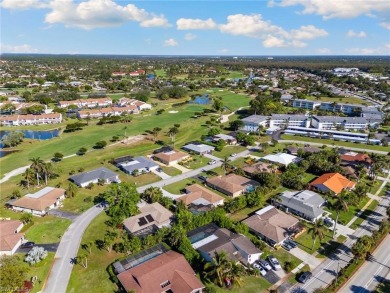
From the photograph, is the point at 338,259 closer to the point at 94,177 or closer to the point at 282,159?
the point at 282,159

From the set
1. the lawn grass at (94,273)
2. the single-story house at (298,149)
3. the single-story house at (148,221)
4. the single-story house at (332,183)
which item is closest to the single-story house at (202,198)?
the single-story house at (148,221)

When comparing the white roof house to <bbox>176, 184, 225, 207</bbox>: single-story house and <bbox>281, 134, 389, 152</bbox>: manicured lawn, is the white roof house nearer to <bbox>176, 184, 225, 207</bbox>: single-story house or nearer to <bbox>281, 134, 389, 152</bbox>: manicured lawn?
<bbox>281, 134, 389, 152</bbox>: manicured lawn

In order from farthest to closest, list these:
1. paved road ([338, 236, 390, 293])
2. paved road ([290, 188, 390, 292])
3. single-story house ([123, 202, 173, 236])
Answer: single-story house ([123, 202, 173, 236]) < paved road ([290, 188, 390, 292]) < paved road ([338, 236, 390, 293])

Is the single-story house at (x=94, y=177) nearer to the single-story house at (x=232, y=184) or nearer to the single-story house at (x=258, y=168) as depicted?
the single-story house at (x=232, y=184)

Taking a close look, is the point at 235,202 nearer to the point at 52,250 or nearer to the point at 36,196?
the point at 52,250

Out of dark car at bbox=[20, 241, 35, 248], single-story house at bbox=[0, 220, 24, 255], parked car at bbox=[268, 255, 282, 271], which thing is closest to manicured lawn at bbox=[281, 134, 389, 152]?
parked car at bbox=[268, 255, 282, 271]

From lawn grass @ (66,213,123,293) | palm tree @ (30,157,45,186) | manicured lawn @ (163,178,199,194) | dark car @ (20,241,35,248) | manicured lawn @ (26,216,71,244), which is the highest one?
palm tree @ (30,157,45,186)
